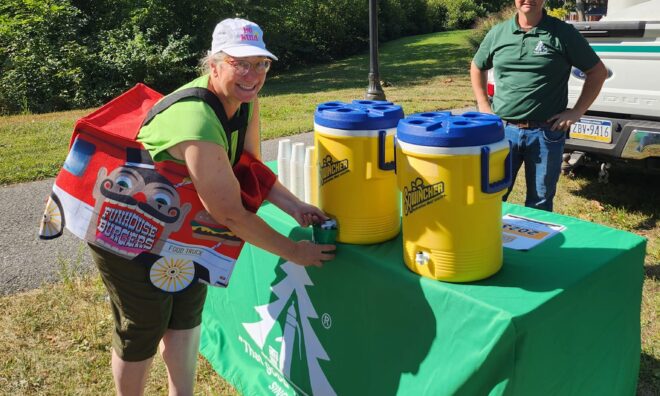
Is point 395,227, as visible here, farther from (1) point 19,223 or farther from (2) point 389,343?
(1) point 19,223

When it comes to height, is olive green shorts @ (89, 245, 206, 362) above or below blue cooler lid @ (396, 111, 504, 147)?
below

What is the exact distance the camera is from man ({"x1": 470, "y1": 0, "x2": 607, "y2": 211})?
9.95ft

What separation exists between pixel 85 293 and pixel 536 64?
3132 mm

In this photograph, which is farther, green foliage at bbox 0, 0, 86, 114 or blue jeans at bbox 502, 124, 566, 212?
green foliage at bbox 0, 0, 86, 114

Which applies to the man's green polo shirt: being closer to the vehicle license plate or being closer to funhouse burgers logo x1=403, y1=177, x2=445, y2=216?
the vehicle license plate

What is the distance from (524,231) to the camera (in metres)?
2.12

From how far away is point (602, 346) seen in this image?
1935mm

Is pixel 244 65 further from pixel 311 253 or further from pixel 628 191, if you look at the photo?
pixel 628 191

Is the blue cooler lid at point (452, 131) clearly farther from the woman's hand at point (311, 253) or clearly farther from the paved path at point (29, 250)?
the paved path at point (29, 250)

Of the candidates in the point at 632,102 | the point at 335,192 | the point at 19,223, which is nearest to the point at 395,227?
the point at 335,192

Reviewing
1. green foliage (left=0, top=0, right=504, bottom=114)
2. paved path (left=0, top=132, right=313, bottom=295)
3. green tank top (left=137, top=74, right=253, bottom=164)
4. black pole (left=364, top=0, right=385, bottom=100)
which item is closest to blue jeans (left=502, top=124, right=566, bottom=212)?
green tank top (left=137, top=74, right=253, bottom=164)

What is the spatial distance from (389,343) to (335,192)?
55 centimetres

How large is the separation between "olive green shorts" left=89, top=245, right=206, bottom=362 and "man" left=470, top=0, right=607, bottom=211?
2055 millimetres

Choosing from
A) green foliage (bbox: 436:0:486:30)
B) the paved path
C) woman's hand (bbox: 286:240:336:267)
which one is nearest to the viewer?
woman's hand (bbox: 286:240:336:267)
